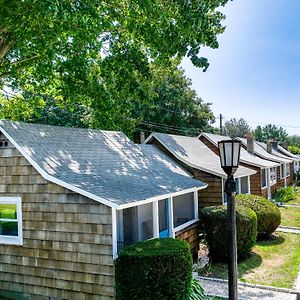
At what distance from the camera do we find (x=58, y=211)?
827 centimetres

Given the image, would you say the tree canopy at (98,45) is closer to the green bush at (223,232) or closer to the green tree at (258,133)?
the green bush at (223,232)

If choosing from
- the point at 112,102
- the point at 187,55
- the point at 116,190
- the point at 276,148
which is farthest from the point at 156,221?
the point at 276,148

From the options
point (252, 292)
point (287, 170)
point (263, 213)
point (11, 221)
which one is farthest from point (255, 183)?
point (11, 221)

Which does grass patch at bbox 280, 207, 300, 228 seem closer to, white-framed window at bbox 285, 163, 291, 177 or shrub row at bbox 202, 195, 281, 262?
shrub row at bbox 202, 195, 281, 262

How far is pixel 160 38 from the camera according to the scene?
11555 mm

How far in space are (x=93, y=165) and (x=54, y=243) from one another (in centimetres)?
258

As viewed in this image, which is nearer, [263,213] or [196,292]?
[196,292]

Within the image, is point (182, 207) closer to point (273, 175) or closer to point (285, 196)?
point (285, 196)

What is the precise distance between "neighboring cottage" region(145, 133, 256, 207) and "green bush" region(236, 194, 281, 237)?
52.4 inches

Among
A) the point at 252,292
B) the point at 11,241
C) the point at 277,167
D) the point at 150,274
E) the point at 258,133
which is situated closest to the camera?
the point at 150,274

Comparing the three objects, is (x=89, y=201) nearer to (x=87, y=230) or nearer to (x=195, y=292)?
(x=87, y=230)

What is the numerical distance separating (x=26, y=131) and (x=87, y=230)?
3425 millimetres

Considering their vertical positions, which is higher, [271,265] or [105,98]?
[105,98]

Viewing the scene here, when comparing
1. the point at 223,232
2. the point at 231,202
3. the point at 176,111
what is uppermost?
the point at 176,111
